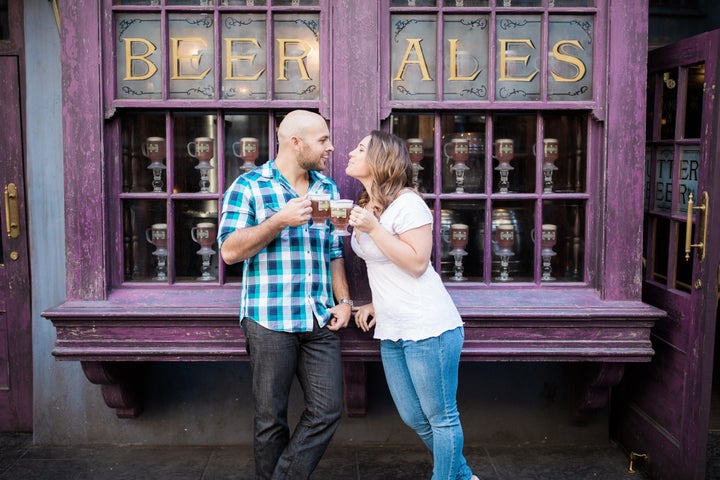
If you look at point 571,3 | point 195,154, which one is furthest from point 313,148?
point 571,3

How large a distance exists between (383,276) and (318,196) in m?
0.43

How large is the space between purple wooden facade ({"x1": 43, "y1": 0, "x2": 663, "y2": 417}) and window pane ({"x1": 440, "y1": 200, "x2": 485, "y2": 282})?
0.20 metres

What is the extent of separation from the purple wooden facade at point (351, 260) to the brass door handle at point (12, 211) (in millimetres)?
724

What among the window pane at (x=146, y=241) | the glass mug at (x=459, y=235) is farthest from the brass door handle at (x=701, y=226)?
the window pane at (x=146, y=241)

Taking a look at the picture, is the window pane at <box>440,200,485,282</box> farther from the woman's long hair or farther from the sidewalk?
the sidewalk

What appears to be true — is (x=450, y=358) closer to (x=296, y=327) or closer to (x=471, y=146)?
(x=296, y=327)

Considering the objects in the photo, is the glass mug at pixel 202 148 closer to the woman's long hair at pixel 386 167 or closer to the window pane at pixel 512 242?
the woman's long hair at pixel 386 167

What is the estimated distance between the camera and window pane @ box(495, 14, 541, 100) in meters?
3.85

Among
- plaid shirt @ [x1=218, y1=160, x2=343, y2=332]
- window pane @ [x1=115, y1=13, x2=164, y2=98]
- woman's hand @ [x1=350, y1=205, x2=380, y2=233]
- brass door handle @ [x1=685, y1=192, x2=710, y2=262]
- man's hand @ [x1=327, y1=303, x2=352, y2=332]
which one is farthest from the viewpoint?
window pane @ [x1=115, y1=13, x2=164, y2=98]

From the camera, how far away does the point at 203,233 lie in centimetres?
397

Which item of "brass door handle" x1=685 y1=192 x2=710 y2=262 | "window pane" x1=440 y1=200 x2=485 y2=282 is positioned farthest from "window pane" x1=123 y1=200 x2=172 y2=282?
"brass door handle" x1=685 y1=192 x2=710 y2=262

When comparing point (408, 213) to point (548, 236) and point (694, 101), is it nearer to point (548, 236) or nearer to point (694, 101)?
point (548, 236)

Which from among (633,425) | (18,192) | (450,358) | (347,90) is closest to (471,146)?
(347,90)

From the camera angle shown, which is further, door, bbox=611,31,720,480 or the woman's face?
door, bbox=611,31,720,480
